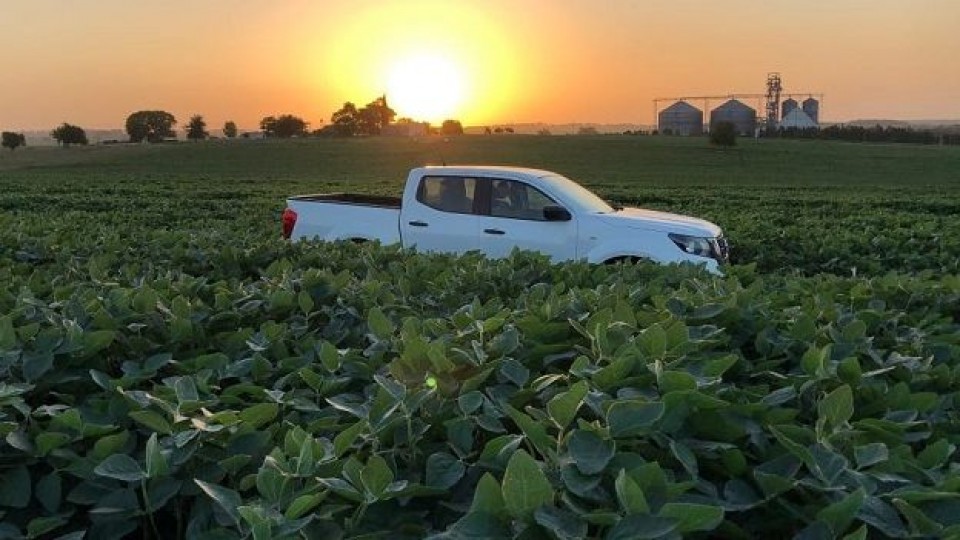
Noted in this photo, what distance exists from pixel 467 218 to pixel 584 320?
26.8 ft

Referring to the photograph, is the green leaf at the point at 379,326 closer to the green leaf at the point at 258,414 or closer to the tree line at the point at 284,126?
the green leaf at the point at 258,414

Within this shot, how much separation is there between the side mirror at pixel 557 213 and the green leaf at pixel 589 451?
8.81m

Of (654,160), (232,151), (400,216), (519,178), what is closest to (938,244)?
(519,178)

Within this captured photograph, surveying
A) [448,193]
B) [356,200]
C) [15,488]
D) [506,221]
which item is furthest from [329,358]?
[356,200]

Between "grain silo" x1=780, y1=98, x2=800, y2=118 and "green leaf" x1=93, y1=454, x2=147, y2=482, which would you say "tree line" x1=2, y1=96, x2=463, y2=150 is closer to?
"grain silo" x1=780, y1=98, x2=800, y2=118

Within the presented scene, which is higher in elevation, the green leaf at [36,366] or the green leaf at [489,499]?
the green leaf at [36,366]

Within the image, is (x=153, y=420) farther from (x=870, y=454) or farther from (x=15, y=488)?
(x=870, y=454)

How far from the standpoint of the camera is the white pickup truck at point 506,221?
10.1 m

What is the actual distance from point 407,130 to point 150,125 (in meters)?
37.9

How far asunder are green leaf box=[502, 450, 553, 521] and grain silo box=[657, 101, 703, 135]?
439 ft

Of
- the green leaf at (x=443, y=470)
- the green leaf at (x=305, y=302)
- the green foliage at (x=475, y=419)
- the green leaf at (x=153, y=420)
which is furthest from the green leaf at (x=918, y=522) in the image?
the green leaf at (x=305, y=302)

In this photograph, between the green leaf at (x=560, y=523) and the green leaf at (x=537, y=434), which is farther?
the green leaf at (x=537, y=434)

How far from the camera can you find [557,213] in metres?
10.4

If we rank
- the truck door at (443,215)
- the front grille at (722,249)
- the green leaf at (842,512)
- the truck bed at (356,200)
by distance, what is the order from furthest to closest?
the truck bed at (356,200)
the truck door at (443,215)
the front grille at (722,249)
the green leaf at (842,512)
